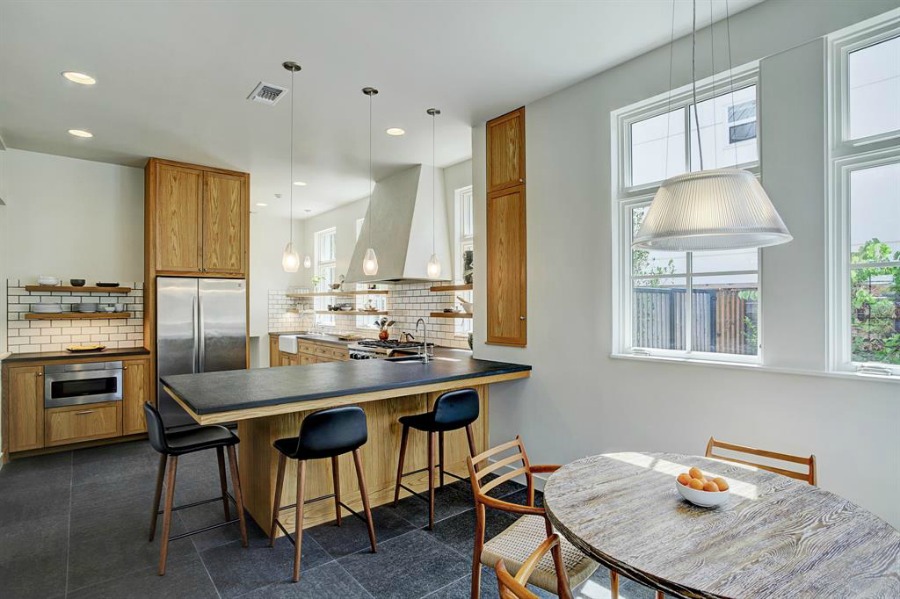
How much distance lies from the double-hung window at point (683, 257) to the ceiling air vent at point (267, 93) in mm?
2360

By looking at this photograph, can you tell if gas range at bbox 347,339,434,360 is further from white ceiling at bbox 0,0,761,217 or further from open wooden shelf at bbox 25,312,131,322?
open wooden shelf at bbox 25,312,131,322

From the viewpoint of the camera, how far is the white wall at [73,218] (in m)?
4.81

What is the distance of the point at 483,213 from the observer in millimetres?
4203

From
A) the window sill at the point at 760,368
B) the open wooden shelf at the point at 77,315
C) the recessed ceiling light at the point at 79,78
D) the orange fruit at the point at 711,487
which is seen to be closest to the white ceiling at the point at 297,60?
the recessed ceiling light at the point at 79,78

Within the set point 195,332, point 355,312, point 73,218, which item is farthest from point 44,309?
point 355,312

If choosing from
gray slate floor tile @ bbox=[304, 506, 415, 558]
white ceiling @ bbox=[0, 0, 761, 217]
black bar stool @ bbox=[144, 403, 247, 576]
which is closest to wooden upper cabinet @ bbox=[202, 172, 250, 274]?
white ceiling @ bbox=[0, 0, 761, 217]

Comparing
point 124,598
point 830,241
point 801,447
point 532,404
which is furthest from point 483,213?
point 124,598

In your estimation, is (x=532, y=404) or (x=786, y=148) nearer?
(x=786, y=148)

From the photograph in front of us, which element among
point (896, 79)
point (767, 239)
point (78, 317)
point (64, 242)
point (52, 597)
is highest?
point (896, 79)

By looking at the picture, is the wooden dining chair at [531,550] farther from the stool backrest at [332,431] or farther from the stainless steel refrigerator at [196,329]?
the stainless steel refrigerator at [196,329]

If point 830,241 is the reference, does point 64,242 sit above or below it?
above

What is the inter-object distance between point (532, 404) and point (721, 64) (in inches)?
100

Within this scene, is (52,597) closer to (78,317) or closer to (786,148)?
(78,317)

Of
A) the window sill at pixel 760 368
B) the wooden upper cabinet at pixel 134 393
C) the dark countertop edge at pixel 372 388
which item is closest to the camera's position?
the window sill at pixel 760 368
